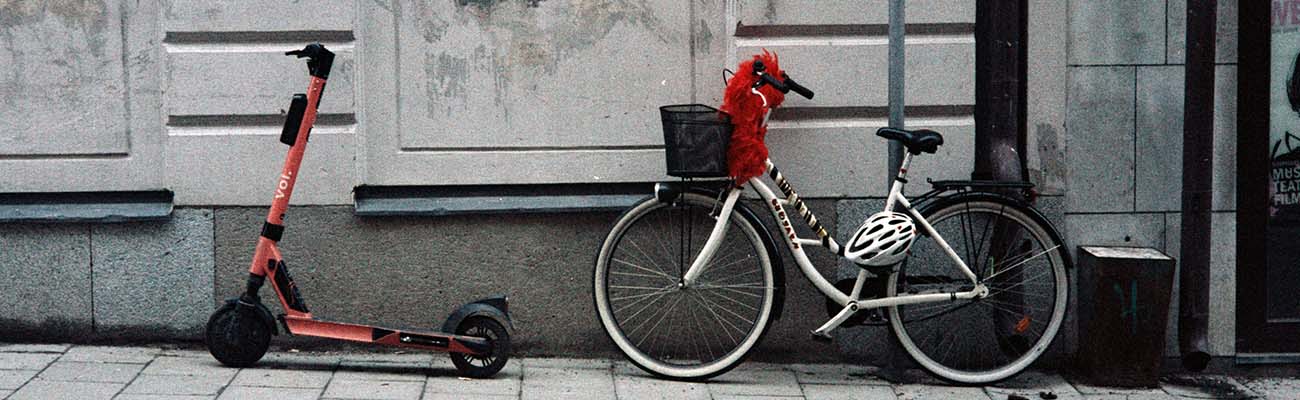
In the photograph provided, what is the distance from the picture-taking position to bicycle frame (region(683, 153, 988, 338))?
5980mm

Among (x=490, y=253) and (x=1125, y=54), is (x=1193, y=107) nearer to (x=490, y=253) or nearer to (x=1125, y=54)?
(x=1125, y=54)

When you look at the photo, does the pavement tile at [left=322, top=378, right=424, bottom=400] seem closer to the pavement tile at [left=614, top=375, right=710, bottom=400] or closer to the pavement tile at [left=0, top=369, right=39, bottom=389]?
the pavement tile at [left=614, top=375, right=710, bottom=400]

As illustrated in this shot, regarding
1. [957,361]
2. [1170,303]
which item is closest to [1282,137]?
[1170,303]

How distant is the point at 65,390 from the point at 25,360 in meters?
0.60

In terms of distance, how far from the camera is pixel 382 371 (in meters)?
6.04

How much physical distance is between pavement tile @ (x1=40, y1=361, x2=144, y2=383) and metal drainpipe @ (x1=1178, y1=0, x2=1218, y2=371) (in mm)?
4539

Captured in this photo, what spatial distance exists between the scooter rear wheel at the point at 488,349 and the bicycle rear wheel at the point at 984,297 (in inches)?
64.4

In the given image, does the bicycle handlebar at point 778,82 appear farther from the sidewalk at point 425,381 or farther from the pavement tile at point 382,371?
the pavement tile at point 382,371

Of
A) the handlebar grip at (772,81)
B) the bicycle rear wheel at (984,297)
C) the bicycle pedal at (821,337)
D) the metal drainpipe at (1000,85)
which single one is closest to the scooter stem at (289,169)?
the handlebar grip at (772,81)

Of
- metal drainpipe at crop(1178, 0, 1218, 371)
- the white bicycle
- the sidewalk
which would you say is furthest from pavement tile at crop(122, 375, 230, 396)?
metal drainpipe at crop(1178, 0, 1218, 371)

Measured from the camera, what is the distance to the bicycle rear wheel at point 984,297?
6145mm

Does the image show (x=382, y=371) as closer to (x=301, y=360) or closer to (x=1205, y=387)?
(x=301, y=360)

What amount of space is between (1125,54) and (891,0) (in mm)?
1231

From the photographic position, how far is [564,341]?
21.4ft
